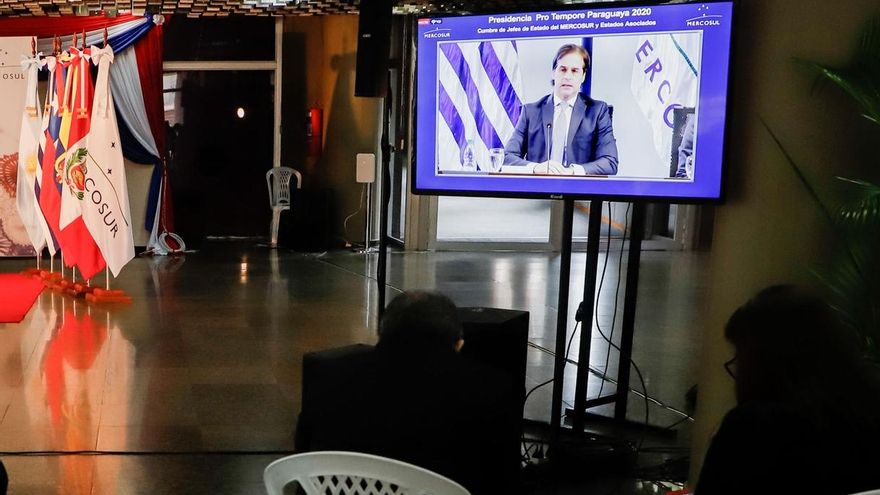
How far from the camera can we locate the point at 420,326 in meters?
1.88

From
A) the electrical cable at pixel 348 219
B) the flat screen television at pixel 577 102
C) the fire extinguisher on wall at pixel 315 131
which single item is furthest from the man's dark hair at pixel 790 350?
the fire extinguisher on wall at pixel 315 131

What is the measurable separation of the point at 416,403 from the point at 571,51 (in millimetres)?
1465

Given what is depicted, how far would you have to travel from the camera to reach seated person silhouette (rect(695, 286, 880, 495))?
1.49 meters

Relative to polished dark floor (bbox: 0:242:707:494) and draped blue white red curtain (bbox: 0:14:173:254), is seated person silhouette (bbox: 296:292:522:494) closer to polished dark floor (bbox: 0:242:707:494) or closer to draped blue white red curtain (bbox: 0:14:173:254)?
polished dark floor (bbox: 0:242:707:494)

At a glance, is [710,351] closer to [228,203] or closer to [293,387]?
[293,387]

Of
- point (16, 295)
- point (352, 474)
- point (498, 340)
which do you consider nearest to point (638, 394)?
point (498, 340)

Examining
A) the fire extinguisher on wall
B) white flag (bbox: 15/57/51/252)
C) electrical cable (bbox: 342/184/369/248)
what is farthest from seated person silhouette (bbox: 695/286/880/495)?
the fire extinguisher on wall

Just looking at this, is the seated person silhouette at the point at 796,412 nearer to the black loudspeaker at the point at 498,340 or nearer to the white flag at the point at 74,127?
the black loudspeaker at the point at 498,340

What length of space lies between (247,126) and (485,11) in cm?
741

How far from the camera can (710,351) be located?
2.56 meters

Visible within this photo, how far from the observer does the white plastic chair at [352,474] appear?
1.45 metres

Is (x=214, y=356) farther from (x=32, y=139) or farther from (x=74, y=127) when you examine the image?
(x=32, y=139)

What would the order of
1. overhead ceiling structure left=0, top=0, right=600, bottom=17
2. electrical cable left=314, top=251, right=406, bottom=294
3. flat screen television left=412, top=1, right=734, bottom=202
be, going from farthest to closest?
overhead ceiling structure left=0, top=0, right=600, bottom=17, electrical cable left=314, top=251, right=406, bottom=294, flat screen television left=412, top=1, right=734, bottom=202

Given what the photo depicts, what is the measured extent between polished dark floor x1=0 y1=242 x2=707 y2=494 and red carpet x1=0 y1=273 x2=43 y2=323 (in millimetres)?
109
